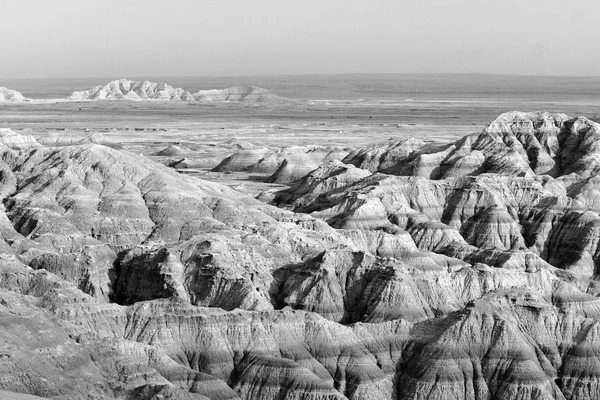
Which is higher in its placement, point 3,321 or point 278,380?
point 3,321

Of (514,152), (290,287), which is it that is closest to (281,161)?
(514,152)

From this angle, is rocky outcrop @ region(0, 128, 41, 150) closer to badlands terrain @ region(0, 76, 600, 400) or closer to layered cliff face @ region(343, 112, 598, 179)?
badlands terrain @ region(0, 76, 600, 400)

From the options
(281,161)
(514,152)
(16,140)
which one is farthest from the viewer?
(281,161)

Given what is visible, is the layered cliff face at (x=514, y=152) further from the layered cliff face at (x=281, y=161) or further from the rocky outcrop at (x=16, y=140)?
the rocky outcrop at (x=16, y=140)

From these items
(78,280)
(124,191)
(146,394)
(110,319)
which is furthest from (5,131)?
(146,394)

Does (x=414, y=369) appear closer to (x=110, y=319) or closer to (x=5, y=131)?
(x=110, y=319)

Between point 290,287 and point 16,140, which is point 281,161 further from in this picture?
point 290,287
